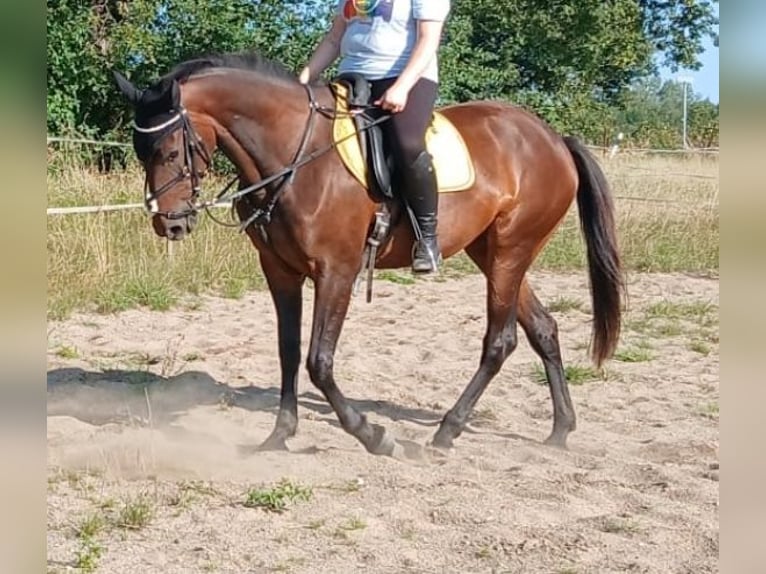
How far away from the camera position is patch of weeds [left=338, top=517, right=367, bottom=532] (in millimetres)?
3795

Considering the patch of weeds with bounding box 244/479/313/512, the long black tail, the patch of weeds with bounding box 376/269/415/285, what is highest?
the long black tail

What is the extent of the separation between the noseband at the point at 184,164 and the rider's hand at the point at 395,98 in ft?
2.93

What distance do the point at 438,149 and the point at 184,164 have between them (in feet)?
4.58

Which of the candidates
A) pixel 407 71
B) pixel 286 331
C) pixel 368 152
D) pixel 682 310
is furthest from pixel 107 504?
pixel 682 310

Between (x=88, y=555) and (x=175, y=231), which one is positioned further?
(x=175, y=231)

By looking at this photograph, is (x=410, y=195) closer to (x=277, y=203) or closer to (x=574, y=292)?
(x=277, y=203)

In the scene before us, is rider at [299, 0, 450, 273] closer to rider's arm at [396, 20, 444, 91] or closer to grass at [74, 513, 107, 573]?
rider's arm at [396, 20, 444, 91]

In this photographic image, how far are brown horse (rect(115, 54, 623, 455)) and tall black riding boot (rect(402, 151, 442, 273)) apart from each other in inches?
5.3

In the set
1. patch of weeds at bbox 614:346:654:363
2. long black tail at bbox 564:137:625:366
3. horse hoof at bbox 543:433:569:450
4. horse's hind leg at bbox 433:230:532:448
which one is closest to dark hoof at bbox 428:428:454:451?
horse's hind leg at bbox 433:230:532:448

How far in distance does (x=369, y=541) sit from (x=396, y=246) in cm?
175

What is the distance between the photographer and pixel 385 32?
460 centimetres

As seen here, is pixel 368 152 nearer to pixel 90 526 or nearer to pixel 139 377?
pixel 90 526

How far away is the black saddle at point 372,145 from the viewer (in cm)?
463
